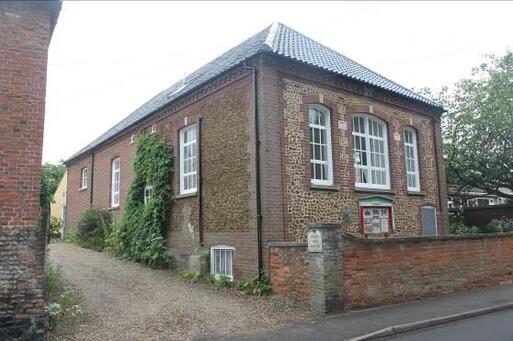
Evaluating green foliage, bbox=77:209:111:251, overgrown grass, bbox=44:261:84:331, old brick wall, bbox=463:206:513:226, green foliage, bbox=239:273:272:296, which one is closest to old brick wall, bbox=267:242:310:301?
green foliage, bbox=239:273:272:296

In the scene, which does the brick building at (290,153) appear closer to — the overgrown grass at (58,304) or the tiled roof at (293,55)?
the tiled roof at (293,55)

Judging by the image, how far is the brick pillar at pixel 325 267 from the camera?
9922mm

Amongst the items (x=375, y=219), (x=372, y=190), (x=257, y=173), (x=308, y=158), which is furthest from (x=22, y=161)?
(x=375, y=219)

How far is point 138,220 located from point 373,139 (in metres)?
9.38

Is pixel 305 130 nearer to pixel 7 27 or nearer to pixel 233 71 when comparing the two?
pixel 233 71

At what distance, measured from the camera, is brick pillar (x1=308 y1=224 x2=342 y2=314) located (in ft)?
32.6

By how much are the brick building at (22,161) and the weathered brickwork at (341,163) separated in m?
6.54

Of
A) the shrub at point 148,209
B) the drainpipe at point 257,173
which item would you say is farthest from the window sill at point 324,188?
the shrub at point 148,209

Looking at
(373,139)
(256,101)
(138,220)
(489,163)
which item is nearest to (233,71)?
(256,101)

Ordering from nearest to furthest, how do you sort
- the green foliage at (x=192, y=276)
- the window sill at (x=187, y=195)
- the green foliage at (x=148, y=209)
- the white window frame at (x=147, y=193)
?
the green foliage at (x=192, y=276) → the window sill at (x=187, y=195) → the green foliage at (x=148, y=209) → the white window frame at (x=147, y=193)

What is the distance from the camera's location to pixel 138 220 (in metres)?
18.0

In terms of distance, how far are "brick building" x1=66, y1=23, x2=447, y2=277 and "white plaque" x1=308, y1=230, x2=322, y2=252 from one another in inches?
77.8

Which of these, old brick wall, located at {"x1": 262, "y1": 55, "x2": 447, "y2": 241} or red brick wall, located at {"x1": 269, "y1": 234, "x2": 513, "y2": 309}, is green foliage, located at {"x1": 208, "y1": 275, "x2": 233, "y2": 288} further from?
old brick wall, located at {"x1": 262, "y1": 55, "x2": 447, "y2": 241}

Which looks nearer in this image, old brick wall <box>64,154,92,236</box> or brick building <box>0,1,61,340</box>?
brick building <box>0,1,61,340</box>
